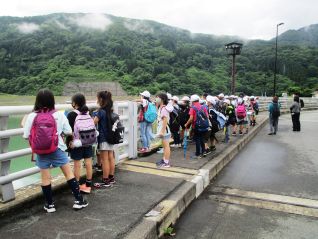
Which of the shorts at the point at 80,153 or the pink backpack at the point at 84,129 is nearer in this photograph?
the pink backpack at the point at 84,129

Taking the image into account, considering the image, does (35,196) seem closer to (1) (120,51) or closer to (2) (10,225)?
(2) (10,225)

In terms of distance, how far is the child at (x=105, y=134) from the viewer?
191 inches

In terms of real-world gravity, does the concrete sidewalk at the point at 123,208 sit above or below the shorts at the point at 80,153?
below

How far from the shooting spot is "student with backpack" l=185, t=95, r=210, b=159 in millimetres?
7203

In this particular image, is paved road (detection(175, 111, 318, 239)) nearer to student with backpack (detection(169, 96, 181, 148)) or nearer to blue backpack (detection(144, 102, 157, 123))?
student with backpack (detection(169, 96, 181, 148))

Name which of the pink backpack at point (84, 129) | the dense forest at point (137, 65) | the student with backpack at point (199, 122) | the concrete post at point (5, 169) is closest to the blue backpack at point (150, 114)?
the student with backpack at point (199, 122)

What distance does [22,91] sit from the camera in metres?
75.4

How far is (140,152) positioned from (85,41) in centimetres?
11601

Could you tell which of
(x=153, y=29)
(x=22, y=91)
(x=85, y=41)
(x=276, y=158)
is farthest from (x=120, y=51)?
(x=276, y=158)

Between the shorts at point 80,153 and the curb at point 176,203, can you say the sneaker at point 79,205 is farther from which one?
the curb at point 176,203

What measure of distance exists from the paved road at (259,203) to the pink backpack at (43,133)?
1.85 meters

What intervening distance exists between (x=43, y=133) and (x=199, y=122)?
168 inches

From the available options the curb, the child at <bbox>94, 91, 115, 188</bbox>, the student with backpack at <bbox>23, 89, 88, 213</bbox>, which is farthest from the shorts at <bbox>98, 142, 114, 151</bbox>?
the curb

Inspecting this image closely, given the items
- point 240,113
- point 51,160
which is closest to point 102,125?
point 51,160
